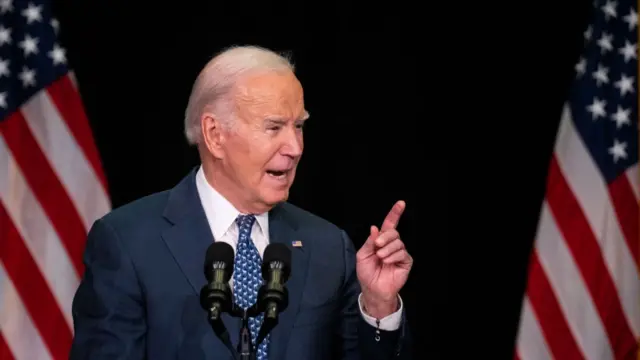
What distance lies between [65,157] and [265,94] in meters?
1.51

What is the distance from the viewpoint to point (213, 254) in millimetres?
1896

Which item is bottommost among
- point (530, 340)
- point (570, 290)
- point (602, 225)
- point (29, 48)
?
point (530, 340)

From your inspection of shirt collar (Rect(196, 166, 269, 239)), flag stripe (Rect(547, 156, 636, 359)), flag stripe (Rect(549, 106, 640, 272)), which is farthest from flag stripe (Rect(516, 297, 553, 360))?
shirt collar (Rect(196, 166, 269, 239))

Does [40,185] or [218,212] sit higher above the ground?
[40,185]

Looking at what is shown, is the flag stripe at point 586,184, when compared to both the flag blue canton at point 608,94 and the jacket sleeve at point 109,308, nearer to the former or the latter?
the flag blue canton at point 608,94

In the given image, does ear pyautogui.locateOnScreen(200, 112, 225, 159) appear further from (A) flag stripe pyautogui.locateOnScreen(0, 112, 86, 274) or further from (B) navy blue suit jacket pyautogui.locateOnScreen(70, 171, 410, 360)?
(A) flag stripe pyautogui.locateOnScreen(0, 112, 86, 274)

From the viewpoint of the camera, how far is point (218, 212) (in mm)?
2391

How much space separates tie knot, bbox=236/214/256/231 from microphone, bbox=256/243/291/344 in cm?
44

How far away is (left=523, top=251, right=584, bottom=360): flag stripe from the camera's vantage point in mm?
3646

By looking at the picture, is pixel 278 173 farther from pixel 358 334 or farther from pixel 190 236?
pixel 358 334

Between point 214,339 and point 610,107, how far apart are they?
203cm

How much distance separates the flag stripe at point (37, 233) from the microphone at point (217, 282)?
5.96 feet

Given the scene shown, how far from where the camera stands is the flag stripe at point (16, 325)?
3.51m

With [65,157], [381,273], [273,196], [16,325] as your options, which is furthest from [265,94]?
[16,325]
